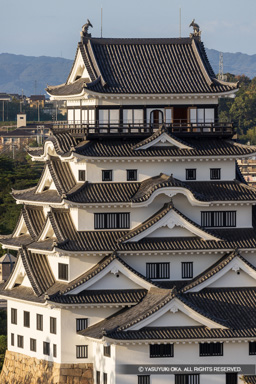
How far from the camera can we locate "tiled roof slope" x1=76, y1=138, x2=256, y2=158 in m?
61.9

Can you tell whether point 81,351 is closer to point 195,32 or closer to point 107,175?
point 107,175

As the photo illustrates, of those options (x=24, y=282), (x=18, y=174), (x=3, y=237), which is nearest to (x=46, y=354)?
(x=24, y=282)

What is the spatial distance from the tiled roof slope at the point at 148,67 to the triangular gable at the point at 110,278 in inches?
334

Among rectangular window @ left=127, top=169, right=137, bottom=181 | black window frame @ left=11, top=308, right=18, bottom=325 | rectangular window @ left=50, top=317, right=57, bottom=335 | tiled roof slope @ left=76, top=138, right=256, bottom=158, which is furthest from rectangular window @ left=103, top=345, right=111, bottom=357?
tiled roof slope @ left=76, top=138, right=256, bottom=158

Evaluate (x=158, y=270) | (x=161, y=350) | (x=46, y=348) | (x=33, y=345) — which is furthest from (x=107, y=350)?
(x=33, y=345)

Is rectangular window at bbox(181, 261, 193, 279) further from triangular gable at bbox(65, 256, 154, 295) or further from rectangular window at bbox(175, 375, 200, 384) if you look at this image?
rectangular window at bbox(175, 375, 200, 384)

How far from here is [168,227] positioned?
2421 inches

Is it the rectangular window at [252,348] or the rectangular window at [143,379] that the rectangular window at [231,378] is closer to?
the rectangular window at [252,348]

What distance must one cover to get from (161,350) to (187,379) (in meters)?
1.87

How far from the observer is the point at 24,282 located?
64812 millimetres

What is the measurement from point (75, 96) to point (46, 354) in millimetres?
12603

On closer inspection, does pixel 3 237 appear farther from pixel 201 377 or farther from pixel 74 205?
pixel 201 377

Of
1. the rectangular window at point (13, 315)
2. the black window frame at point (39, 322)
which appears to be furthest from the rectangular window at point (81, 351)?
the rectangular window at point (13, 315)

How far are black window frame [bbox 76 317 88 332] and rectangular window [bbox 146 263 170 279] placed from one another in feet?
12.4
